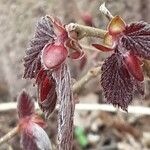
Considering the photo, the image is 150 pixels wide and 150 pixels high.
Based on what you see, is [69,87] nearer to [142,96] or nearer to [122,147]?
[142,96]

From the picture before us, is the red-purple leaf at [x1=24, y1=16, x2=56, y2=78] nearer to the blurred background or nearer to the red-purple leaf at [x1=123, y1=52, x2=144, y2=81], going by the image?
the red-purple leaf at [x1=123, y1=52, x2=144, y2=81]

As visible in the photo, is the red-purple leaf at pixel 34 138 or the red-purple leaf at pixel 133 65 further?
the red-purple leaf at pixel 34 138

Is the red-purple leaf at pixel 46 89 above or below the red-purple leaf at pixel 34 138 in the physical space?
above

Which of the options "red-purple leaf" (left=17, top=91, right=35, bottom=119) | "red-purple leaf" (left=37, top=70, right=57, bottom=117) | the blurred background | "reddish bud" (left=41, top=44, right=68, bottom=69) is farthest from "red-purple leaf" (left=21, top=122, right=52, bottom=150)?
the blurred background

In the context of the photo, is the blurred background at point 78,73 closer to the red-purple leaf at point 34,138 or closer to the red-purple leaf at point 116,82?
the red-purple leaf at point 34,138

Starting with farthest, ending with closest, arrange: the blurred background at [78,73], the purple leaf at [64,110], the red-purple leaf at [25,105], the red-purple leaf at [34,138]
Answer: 1. the blurred background at [78,73]
2. the red-purple leaf at [25,105]
3. the red-purple leaf at [34,138]
4. the purple leaf at [64,110]

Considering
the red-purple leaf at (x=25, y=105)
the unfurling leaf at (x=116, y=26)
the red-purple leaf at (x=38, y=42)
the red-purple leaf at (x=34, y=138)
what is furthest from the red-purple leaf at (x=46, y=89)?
the red-purple leaf at (x=25, y=105)
